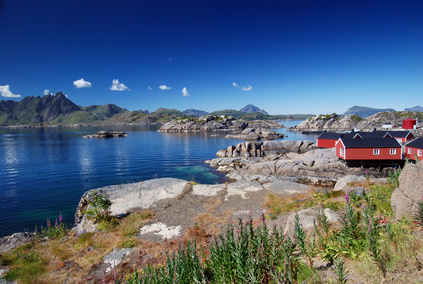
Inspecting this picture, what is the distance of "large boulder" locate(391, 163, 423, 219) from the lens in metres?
7.29

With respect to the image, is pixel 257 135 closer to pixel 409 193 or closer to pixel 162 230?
pixel 162 230

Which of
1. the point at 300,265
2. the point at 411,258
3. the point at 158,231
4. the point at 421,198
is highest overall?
the point at 421,198

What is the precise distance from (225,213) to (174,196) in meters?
6.05

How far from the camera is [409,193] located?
25.0 feet

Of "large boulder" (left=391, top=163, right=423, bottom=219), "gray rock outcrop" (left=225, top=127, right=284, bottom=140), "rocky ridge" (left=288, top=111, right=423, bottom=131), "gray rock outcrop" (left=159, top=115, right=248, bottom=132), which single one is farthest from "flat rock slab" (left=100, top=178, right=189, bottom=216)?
"rocky ridge" (left=288, top=111, right=423, bottom=131)

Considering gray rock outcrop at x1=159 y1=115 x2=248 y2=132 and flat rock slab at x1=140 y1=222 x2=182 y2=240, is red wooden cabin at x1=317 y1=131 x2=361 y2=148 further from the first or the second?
gray rock outcrop at x1=159 y1=115 x2=248 y2=132

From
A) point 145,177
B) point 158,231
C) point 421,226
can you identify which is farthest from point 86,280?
point 145,177

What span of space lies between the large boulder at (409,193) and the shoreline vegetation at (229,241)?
32 cm

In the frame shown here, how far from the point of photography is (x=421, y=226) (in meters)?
6.61

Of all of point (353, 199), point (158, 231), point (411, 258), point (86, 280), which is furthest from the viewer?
point (158, 231)

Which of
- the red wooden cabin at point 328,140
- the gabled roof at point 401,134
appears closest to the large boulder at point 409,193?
the red wooden cabin at point 328,140

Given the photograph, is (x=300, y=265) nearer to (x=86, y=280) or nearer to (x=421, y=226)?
(x=421, y=226)

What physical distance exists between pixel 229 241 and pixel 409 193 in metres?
7.09

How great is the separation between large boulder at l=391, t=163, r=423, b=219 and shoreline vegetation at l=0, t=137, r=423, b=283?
319mm
